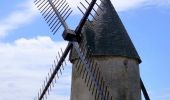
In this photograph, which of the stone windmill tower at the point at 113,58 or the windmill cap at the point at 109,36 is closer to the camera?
the stone windmill tower at the point at 113,58

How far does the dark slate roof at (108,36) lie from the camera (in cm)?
1257

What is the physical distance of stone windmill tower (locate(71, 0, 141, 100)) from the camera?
481 inches

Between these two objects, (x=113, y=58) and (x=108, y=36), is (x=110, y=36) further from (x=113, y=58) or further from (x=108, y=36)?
(x=113, y=58)

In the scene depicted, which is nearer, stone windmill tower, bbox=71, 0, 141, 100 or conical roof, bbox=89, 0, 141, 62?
stone windmill tower, bbox=71, 0, 141, 100

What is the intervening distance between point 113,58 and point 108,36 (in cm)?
80

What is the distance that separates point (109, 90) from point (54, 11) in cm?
339

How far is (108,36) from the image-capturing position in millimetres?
12891

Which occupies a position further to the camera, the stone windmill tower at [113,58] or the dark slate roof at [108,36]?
the dark slate roof at [108,36]

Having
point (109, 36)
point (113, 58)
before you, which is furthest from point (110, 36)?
point (113, 58)

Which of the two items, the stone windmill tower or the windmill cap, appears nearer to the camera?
the stone windmill tower

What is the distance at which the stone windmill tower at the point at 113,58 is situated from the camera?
40.1 feet

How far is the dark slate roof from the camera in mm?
12570

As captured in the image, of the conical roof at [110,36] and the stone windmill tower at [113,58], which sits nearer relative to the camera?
the stone windmill tower at [113,58]

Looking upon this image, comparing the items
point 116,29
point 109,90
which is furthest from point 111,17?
point 109,90
